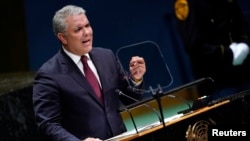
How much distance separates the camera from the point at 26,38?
431 cm

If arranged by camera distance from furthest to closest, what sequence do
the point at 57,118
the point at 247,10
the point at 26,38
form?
the point at 247,10, the point at 26,38, the point at 57,118

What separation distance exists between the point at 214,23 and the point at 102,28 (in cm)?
133

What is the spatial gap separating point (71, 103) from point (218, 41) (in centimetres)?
99

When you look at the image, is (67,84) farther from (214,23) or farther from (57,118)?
(214,23)

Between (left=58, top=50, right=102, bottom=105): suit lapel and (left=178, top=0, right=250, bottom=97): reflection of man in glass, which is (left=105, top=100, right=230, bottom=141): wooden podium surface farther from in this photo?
(left=178, top=0, right=250, bottom=97): reflection of man in glass

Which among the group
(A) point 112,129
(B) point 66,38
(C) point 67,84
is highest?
(B) point 66,38

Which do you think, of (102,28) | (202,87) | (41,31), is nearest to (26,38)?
(41,31)

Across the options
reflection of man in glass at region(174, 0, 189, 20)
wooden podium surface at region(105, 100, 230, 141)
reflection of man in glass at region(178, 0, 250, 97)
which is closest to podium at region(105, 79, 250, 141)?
wooden podium surface at region(105, 100, 230, 141)

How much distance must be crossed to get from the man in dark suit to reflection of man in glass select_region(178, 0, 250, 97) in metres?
0.52

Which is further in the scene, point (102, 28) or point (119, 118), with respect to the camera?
point (102, 28)

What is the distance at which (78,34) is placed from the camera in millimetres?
2535

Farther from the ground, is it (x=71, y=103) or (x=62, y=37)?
(x=62, y=37)

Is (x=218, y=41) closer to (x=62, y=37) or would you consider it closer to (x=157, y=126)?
(x=62, y=37)

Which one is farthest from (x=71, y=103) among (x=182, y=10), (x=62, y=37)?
(x=182, y=10)
